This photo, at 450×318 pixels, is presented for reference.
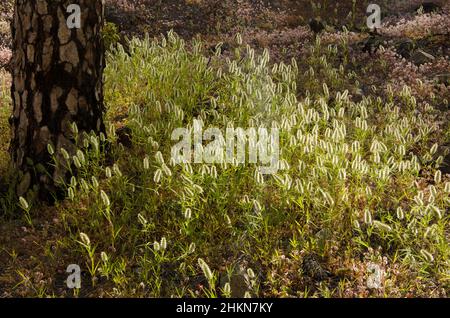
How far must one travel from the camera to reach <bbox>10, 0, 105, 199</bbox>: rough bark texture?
17.8ft

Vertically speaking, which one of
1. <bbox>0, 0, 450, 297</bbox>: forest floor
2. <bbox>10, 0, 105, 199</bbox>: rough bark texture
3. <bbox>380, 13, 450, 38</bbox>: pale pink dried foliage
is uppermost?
<bbox>380, 13, 450, 38</bbox>: pale pink dried foliage

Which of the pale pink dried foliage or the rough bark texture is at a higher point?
the pale pink dried foliage

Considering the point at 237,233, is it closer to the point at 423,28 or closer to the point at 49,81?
the point at 49,81

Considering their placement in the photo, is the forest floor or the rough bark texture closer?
the forest floor

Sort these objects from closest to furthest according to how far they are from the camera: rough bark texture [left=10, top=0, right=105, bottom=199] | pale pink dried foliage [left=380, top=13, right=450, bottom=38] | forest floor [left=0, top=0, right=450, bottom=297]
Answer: forest floor [left=0, top=0, right=450, bottom=297]
rough bark texture [left=10, top=0, right=105, bottom=199]
pale pink dried foliage [left=380, top=13, right=450, bottom=38]

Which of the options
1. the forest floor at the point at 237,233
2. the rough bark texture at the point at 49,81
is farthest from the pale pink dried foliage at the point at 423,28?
the rough bark texture at the point at 49,81

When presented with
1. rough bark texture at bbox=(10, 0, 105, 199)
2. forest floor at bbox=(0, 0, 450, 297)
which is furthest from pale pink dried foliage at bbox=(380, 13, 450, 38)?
rough bark texture at bbox=(10, 0, 105, 199)

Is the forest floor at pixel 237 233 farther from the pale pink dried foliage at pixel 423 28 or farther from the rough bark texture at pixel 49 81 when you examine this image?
the pale pink dried foliage at pixel 423 28

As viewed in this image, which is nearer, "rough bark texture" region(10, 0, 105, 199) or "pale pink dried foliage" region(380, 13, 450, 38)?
"rough bark texture" region(10, 0, 105, 199)

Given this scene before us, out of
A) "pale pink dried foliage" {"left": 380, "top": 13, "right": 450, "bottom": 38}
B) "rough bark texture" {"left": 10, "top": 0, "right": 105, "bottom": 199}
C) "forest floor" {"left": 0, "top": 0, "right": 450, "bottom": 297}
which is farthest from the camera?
"pale pink dried foliage" {"left": 380, "top": 13, "right": 450, "bottom": 38}

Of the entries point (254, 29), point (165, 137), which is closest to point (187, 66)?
point (165, 137)

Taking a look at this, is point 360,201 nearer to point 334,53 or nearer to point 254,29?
point 334,53

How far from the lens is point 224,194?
506 cm

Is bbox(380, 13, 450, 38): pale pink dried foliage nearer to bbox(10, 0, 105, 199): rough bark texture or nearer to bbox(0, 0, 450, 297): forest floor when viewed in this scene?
bbox(0, 0, 450, 297): forest floor
